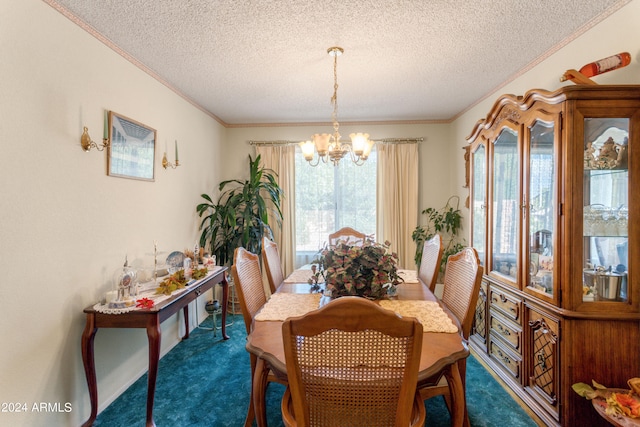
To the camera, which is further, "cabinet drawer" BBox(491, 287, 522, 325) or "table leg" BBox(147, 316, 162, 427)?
"cabinet drawer" BBox(491, 287, 522, 325)

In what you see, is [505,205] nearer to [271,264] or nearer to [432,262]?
[432,262]

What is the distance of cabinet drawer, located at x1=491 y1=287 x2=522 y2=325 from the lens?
2.28 meters

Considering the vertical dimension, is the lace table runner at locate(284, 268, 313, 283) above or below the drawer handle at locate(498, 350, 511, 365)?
above

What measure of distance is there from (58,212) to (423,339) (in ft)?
7.07

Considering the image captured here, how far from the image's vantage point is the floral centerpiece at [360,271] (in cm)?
197

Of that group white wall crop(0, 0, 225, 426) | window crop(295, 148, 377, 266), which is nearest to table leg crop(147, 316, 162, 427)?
white wall crop(0, 0, 225, 426)

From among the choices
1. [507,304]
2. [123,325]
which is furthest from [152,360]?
[507,304]

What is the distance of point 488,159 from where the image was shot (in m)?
2.71

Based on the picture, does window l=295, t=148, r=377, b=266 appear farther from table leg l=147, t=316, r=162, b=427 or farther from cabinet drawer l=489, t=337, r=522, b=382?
table leg l=147, t=316, r=162, b=427

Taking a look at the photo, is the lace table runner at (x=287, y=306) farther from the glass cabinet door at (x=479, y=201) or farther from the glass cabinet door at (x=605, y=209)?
the glass cabinet door at (x=479, y=201)

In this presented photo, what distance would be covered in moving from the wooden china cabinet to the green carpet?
0.87 feet

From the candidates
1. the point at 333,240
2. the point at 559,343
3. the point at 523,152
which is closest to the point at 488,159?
the point at 523,152

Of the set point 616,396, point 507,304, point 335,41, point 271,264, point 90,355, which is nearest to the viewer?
point 616,396

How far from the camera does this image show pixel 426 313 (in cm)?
182
